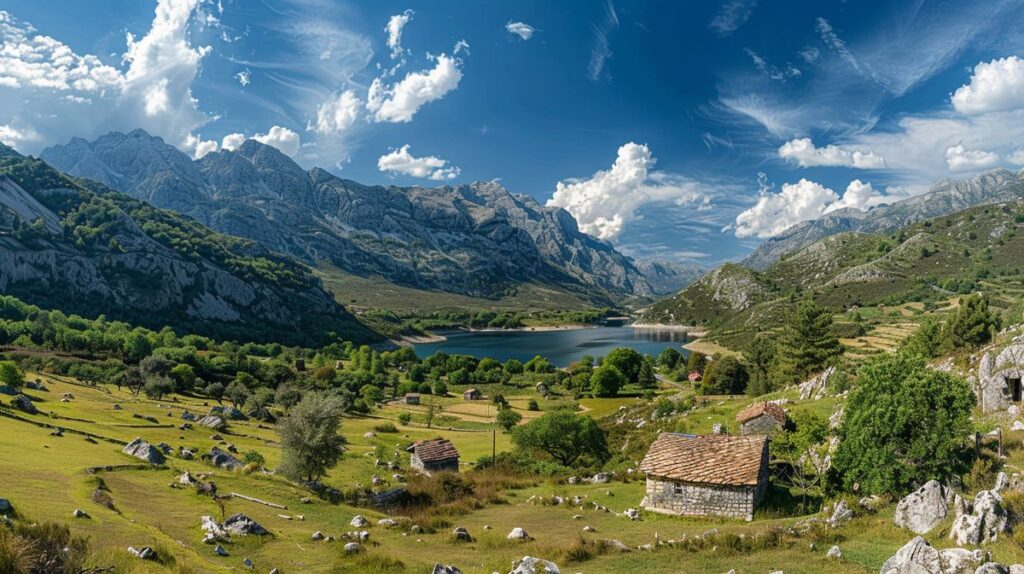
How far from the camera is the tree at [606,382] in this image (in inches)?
4412

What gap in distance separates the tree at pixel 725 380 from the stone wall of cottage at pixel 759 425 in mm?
50554

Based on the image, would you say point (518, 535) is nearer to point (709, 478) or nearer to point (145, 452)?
point (709, 478)

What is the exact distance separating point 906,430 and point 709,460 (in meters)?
9.52

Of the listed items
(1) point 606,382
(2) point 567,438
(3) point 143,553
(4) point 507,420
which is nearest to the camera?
(3) point 143,553

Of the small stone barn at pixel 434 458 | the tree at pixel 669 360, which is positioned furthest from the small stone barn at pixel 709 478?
the tree at pixel 669 360

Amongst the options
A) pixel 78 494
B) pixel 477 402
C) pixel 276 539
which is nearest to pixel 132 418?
pixel 78 494

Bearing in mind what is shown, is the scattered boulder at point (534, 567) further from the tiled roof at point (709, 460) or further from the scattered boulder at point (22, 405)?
the scattered boulder at point (22, 405)

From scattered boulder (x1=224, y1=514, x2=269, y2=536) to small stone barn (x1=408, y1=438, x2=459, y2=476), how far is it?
82.7ft

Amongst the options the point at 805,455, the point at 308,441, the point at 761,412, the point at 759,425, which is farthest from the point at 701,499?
the point at 308,441

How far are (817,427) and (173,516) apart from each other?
32744mm

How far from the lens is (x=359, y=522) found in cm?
2559

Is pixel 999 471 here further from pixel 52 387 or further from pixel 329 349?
pixel 329 349

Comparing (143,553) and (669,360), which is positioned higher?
(143,553)

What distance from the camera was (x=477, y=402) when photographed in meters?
116
